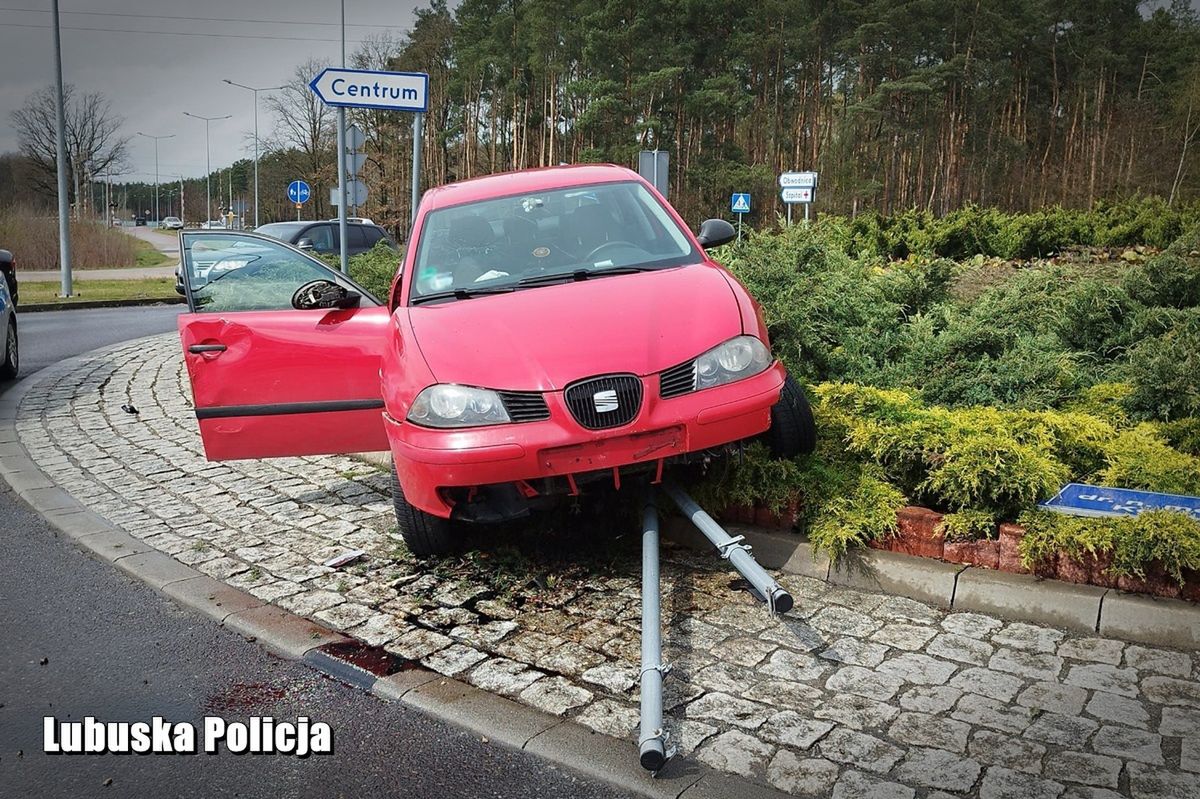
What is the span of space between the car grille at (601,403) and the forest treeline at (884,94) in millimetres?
37173

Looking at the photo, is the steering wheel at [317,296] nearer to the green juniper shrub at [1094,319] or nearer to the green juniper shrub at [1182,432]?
the green juniper shrub at [1182,432]

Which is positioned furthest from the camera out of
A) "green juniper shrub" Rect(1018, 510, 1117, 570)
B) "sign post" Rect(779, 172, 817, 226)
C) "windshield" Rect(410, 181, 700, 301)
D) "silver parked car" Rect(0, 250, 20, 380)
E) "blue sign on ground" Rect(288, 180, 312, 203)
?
"blue sign on ground" Rect(288, 180, 312, 203)

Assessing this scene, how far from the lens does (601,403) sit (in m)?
4.49

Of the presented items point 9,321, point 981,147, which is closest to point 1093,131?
point 981,147

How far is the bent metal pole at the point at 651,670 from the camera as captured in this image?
11.0ft

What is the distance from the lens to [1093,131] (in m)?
43.0

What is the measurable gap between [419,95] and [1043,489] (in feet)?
27.2

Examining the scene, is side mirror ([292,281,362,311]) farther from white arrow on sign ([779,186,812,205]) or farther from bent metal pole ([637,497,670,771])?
white arrow on sign ([779,186,812,205])

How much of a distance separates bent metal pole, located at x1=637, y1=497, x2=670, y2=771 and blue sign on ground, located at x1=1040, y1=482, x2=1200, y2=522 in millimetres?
1802

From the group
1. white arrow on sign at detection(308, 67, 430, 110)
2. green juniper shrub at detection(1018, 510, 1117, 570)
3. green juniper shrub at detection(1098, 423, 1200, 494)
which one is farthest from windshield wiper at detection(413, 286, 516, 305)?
white arrow on sign at detection(308, 67, 430, 110)

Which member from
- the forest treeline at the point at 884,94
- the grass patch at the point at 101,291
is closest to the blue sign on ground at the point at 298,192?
the grass patch at the point at 101,291

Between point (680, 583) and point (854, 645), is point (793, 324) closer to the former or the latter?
point (680, 583)

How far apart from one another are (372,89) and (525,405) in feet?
25.3

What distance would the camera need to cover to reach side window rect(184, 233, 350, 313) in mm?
6410
